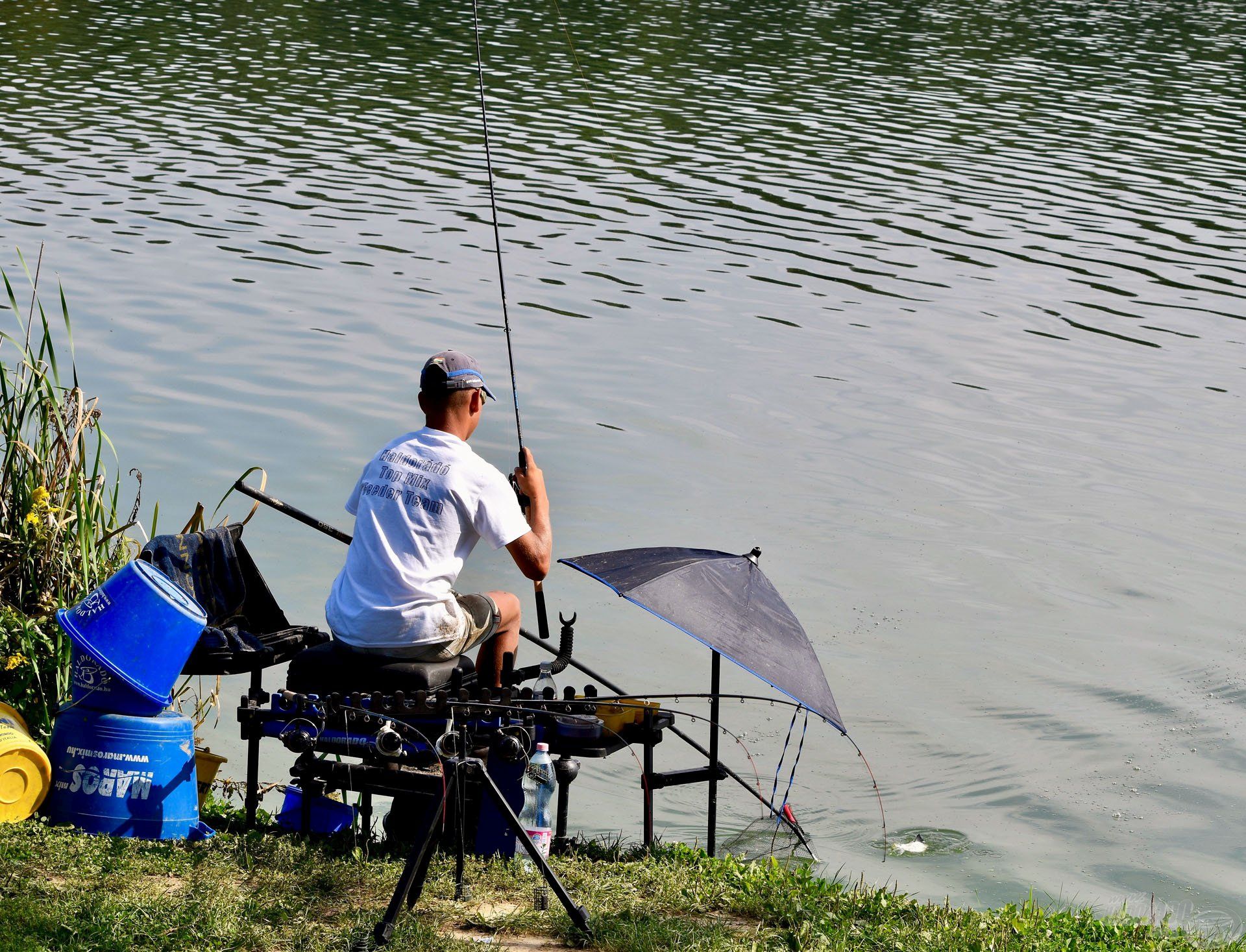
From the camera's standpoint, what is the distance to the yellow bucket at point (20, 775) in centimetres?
445

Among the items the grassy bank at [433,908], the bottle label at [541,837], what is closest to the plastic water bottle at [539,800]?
the bottle label at [541,837]

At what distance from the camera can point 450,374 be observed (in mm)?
4906

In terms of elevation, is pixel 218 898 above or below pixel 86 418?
below

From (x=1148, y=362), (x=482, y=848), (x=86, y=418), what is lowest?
(x=1148, y=362)

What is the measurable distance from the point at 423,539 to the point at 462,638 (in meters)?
0.36

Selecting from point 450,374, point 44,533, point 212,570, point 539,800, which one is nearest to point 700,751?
point 539,800

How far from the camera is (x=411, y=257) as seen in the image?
14.1m

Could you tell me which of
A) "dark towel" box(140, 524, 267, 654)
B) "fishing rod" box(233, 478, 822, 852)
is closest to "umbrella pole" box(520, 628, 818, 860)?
"fishing rod" box(233, 478, 822, 852)

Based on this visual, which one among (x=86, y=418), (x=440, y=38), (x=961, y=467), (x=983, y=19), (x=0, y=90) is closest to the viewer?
(x=86, y=418)

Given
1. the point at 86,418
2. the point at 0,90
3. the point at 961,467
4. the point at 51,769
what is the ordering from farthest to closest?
1. the point at 0,90
2. the point at 961,467
3. the point at 86,418
4. the point at 51,769

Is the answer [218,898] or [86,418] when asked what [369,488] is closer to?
[218,898]

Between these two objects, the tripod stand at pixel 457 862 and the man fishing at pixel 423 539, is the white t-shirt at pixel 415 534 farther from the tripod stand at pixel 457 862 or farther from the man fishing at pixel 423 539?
the tripod stand at pixel 457 862

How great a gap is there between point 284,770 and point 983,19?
98.8ft

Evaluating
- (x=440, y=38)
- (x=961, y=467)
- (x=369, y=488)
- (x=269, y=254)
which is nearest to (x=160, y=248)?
(x=269, y=254)
